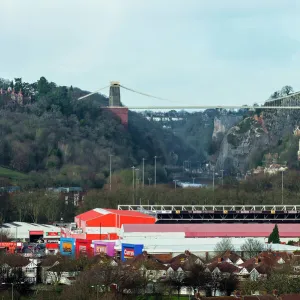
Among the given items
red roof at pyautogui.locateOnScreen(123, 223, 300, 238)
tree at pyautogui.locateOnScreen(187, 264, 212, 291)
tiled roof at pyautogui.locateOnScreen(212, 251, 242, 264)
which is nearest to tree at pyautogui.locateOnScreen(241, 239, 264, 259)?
tiled roof at pyautogui.locateOnScreen(212, 251, 242, 264)

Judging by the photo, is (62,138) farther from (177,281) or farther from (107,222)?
(177,281)

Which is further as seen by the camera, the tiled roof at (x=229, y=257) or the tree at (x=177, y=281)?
the tiled roof at (x=229, y=257)

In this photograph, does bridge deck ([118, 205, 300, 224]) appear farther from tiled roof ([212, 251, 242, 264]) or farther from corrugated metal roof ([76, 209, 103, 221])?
tiled roof ([212, 251, 242, 264])

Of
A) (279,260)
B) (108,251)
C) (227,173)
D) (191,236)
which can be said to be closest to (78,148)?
(227,173)

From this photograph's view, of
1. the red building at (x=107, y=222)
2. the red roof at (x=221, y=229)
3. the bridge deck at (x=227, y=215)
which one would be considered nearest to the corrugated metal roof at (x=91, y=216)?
the red building at (x=107, y=222)

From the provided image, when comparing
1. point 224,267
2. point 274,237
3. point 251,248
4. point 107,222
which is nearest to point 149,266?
point 224,267

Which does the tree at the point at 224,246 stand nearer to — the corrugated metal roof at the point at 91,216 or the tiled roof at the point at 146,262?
the tiled roof at the point at 146,262

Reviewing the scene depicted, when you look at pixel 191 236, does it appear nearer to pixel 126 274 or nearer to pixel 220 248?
pixel 220 248
